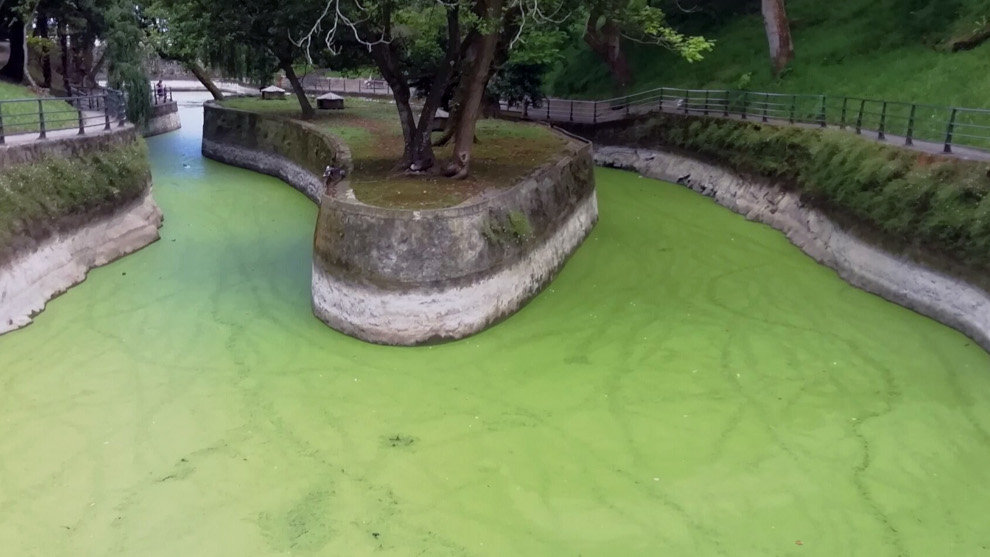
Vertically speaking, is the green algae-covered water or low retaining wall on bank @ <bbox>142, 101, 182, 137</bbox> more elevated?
low retaining wall on bank @ <bbox>142, 101, 182, 137</bbox>

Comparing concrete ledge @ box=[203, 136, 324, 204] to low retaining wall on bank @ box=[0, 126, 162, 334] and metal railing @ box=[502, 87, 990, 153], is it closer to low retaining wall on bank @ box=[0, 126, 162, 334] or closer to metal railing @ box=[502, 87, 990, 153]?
low retaining wall on bank @ box=[0, 126, 162, 334]

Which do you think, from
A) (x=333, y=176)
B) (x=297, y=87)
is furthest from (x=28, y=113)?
(x=297, y=87)

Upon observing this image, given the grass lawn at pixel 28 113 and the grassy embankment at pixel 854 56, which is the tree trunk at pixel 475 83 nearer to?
the grass lawn at pixel 28 113

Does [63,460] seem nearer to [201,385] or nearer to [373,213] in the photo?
[201,385]

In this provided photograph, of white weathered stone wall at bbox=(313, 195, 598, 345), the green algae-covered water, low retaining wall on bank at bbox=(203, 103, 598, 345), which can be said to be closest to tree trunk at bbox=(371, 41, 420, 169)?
low retaining wall on bank at bbox=(203, 103, 598, 345)

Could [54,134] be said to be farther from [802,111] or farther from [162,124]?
[162,124]

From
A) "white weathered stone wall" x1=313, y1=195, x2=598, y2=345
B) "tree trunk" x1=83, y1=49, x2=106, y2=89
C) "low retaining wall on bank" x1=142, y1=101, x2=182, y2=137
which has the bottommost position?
"white weathered stone wall" x1=313, y1=195, x2=598, y2=345

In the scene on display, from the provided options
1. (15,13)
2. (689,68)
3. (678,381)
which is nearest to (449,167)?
(678,381)

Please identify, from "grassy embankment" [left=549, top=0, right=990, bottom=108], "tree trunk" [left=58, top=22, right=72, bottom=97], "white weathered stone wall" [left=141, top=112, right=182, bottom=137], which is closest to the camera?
"grassy embankment" [left=549, top=0, right=990, bottom=108]
